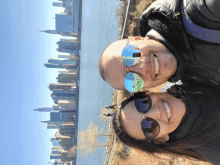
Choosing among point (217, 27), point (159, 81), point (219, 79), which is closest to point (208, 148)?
point (219, 79)

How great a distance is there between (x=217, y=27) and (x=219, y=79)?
558 millimetres

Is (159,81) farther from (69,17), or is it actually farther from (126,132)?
(69,17)

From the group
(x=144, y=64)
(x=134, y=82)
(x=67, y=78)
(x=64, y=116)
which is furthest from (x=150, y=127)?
(x=64, y=116)

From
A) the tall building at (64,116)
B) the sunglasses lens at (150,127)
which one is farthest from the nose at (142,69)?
the tall building at (64,116)

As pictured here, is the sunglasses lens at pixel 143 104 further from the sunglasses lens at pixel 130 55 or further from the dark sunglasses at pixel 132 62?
the sunglasses lens at pixel 130 55

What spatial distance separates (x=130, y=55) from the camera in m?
1.42

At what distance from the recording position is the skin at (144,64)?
1450 mm

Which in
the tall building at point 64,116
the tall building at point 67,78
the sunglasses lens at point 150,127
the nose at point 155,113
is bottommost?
the tall building at point 64,116

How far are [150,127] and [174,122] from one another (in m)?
0.20

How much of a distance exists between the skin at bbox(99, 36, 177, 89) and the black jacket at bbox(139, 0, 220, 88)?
77 mm

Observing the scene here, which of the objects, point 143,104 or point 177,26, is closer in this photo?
point 143,104

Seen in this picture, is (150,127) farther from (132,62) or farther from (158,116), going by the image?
(132,62)

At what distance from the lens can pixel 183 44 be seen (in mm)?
1481

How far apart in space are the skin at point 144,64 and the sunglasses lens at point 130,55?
4cm
